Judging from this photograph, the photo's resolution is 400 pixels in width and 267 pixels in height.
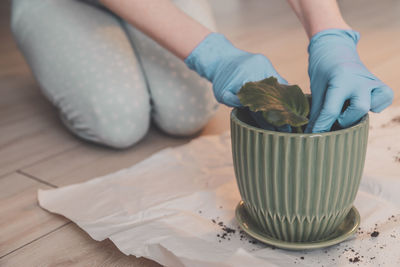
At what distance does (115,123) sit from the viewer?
1.10 metres

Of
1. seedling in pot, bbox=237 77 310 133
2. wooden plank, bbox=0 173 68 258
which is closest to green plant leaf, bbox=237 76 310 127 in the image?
seedling in pot, bbox=237 77 310 133

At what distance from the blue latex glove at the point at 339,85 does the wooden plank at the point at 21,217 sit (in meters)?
0.47

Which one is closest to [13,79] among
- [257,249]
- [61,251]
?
[61,251]

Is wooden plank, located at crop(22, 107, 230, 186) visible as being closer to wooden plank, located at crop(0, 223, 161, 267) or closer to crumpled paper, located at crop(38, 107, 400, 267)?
crumpled paper, located at crop(38, 107, 400, 267)

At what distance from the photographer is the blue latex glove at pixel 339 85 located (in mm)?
619

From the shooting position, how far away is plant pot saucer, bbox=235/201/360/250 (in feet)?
2.12

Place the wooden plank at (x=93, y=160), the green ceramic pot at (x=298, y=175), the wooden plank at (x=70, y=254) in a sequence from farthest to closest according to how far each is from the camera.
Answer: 1. the wooden plank at (x=93, y=160)
2. the wooden plank at (x=70, y=254)
3. the green ceramic pot at (x=298, y=175)

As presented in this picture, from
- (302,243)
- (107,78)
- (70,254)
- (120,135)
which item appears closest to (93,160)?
(120,135)

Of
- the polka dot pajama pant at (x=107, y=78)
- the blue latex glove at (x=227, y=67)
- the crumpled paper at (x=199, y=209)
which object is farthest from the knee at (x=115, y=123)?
the blue latex glove at (x=227, y=67)

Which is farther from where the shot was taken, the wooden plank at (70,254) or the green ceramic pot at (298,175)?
the wooden plank at (70,254)

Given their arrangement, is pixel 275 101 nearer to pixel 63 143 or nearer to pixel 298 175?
pixel 298 175

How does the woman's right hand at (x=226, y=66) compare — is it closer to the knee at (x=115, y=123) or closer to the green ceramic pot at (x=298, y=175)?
the green ceramic pot at (x=298, y=175)

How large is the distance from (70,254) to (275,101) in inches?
15.5

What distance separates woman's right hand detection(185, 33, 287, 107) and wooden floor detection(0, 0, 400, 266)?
292 mm
